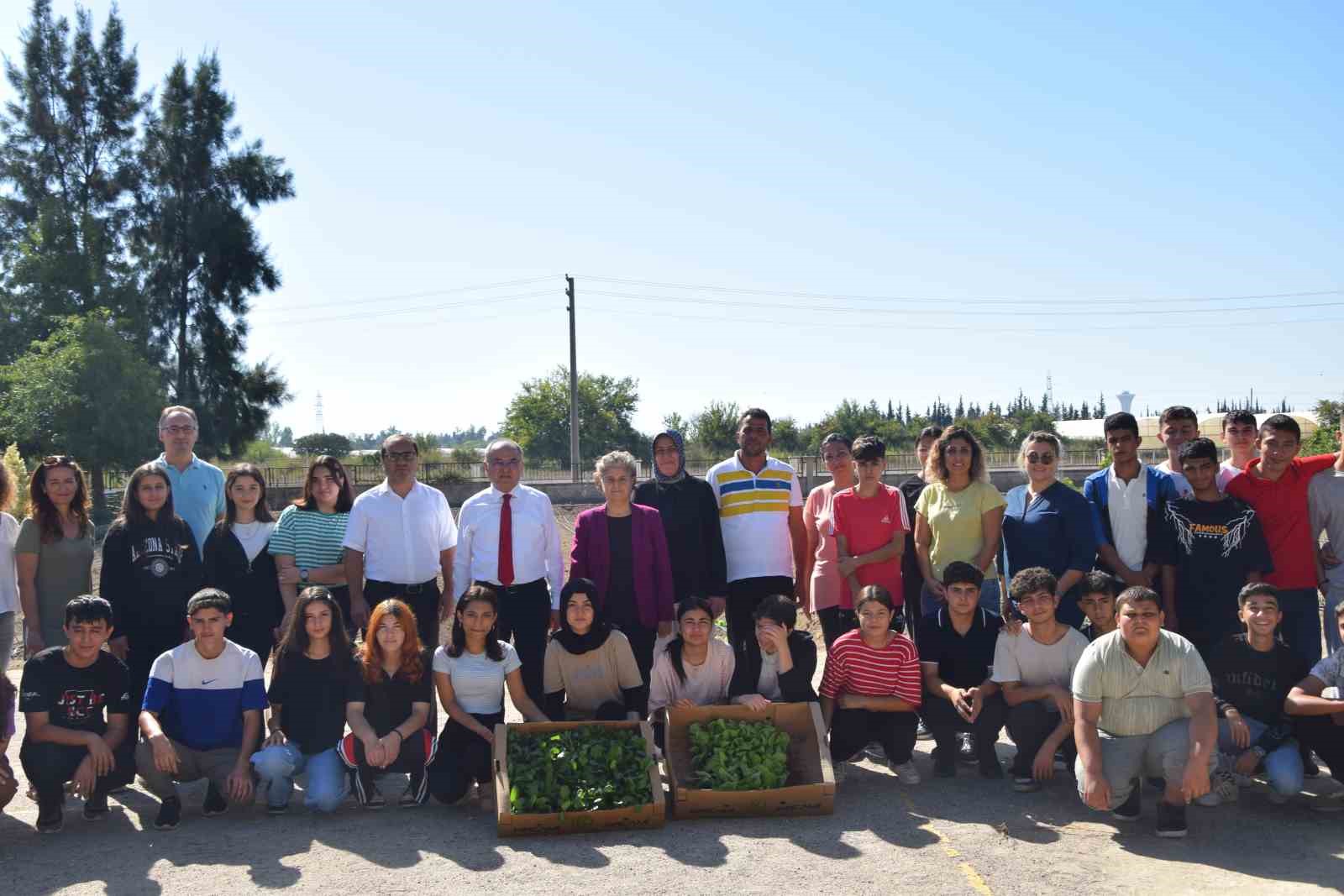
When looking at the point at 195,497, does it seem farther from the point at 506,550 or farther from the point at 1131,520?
the point at 1131,520

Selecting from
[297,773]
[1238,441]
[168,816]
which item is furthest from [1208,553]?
[168,816]

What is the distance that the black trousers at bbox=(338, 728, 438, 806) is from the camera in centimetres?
573

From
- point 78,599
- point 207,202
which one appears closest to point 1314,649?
point 78,599

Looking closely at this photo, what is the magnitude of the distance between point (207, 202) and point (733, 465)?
3276 cm

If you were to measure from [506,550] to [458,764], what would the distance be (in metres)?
1.37

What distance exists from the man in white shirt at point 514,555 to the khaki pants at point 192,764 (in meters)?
1.68

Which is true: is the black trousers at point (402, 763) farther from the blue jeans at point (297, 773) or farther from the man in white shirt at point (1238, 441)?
the man in white shirt at point (1238, 441)

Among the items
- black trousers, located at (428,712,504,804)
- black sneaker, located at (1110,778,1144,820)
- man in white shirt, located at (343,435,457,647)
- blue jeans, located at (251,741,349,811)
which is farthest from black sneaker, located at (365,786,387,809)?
black sneaker, located at (1110,778,1144,820)

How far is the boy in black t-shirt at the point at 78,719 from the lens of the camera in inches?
214

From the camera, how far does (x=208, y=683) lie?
5.77 m

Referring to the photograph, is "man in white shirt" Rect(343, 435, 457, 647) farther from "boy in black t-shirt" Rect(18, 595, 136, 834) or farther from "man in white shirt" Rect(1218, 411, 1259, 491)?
"man in white shirt" Rect(1218, 411, 1259, 491)

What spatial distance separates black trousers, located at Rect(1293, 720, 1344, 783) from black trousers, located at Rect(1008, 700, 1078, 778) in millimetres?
1150

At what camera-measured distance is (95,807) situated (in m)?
5.57

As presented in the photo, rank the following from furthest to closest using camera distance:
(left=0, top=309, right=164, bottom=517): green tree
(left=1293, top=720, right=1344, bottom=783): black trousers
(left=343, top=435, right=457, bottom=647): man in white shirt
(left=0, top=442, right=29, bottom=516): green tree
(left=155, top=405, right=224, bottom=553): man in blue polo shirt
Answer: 1. (left=0, top=309, right=164, bottom=517): green tree
2. (left=0, top=442, right=29, bottom=516): green tree
3. (left=155, top=405, right=224, bottom=553): man in blue polo shirt
4. (left=343, top=435, right=457, bottom=647): man in white shirt
5. (left=1293, top=720, right=1344, bottom=783): black trousers
